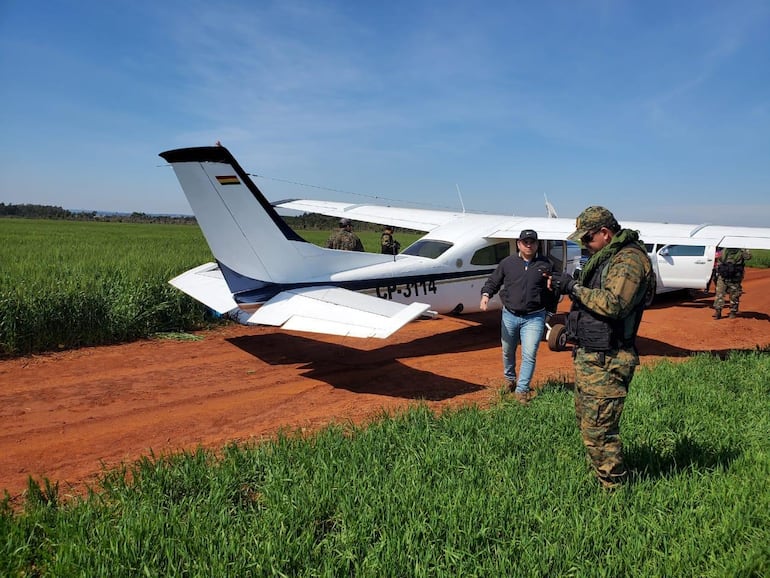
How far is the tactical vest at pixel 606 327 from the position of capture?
12.5 feet

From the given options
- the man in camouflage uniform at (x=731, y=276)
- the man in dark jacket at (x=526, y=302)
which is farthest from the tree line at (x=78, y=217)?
the man in dark jacket at (x=526, y=302)

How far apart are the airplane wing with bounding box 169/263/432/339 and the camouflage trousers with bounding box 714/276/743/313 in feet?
35.6

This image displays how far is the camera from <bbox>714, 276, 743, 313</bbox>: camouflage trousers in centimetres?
1350

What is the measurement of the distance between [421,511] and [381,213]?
11.6 m

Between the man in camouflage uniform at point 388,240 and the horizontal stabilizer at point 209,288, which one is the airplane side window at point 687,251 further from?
the horizontal stabilizer at point 209,288

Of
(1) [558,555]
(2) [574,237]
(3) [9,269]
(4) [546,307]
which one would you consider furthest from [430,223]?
(1) [558,555]

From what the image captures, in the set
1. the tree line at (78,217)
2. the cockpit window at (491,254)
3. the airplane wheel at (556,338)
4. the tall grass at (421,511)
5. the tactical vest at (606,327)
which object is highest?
the tree line at (78,217)

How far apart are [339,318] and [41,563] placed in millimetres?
4240

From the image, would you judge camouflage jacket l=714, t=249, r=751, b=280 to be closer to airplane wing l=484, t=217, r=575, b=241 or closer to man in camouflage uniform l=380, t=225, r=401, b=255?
airplane wing l=484, t=217, r=575, b=241

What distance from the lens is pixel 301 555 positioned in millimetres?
3047

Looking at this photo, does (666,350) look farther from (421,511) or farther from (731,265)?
(421,511)

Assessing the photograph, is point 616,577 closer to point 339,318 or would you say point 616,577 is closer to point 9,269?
→ point 339,318

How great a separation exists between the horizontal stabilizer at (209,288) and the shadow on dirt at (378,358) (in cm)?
133

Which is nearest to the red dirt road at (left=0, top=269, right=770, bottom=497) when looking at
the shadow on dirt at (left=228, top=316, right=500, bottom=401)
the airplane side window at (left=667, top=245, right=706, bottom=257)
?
the shadow on dirt at (left=228, top=316, right=500, bottom=401)
